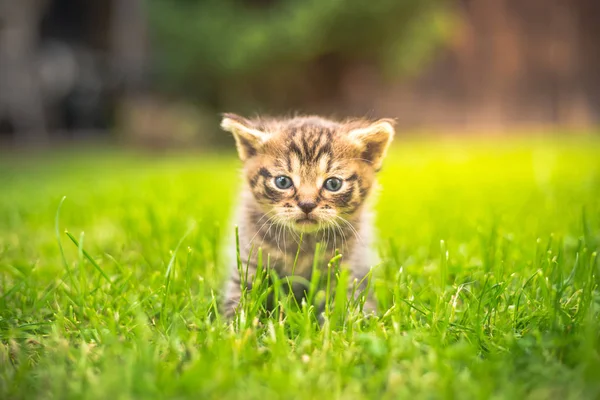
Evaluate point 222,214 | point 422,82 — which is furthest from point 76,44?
point 222,214

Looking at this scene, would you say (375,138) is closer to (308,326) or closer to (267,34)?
(308,326)

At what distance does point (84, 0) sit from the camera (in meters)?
13.0

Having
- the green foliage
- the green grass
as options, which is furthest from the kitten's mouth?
the green foliage

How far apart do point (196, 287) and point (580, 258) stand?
5.18 feet

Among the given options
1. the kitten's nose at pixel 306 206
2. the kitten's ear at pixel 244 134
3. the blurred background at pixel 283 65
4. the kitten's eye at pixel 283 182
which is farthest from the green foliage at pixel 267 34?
the kitten's nose at pixel 306 206

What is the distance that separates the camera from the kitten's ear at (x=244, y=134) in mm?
2332

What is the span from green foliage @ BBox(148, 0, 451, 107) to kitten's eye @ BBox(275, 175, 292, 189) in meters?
7.24

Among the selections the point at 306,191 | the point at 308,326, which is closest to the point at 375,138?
the point at 306,191

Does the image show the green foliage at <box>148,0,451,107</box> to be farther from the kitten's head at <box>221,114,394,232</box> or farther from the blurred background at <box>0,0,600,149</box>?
the kitten's head at <box>221,114,394,232</box>

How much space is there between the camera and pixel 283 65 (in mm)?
9867

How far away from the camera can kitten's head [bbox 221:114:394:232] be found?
2168 millimetres

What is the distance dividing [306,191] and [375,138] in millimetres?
424

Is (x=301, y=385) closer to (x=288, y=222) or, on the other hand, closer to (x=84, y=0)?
(x=288, y=222)

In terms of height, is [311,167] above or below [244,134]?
below
